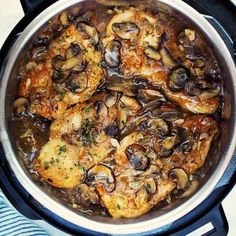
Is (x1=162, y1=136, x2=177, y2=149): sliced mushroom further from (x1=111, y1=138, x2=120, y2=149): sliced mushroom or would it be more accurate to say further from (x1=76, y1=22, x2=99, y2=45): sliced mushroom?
(x1=76, y1=22, x2=99, y2=45): sliced mushroom

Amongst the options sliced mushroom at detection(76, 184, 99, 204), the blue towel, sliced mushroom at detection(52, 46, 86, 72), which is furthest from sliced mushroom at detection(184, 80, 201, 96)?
the blue towel

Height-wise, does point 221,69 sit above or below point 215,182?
above

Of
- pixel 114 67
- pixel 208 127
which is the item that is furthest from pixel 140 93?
pixel 208 127

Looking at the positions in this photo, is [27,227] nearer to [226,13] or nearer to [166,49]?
[166,49]

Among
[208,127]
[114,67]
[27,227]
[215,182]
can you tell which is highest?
[114,67]

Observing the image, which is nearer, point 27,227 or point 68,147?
point 68,147

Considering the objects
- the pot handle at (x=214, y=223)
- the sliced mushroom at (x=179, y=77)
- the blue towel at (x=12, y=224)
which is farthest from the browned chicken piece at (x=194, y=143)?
the blue towel at (x=12, y=224)

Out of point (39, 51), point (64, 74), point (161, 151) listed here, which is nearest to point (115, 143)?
point (161, 151)
